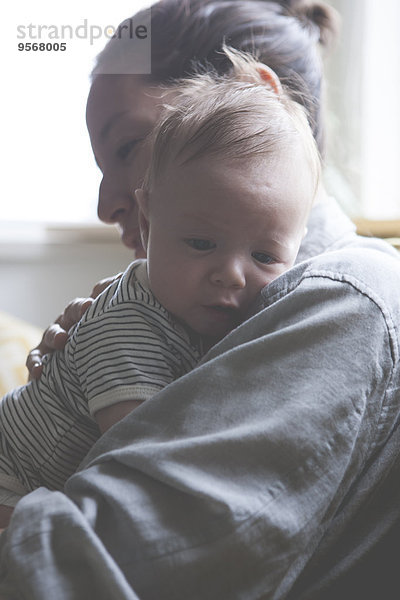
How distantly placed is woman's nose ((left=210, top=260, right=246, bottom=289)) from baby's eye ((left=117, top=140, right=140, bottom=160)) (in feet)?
1.10

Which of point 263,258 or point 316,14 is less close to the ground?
point 316,14

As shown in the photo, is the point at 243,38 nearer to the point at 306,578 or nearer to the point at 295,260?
the point at 295,260

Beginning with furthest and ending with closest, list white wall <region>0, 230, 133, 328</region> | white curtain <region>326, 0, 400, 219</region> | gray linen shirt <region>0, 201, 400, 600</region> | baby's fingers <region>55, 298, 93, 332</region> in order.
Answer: white wall <region>0, 230, 133, 328</region> → white curtain <region>326, 0, 400, 219</region> → baby's fingers <region>55, 298, 93, 332</region> → gray linen shirt <region>0, 201, 400, 600</region>

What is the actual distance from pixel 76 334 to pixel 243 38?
18.4 inches

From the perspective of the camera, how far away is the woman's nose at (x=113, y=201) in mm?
1001

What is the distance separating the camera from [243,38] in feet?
3.13

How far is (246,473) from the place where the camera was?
51 cm

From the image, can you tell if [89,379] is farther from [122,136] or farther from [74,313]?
[122,136]

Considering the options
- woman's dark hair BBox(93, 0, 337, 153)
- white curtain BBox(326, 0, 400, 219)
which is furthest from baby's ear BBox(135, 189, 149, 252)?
white curtain BBox(326, 0, 400, 219)

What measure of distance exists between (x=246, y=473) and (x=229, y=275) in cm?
24

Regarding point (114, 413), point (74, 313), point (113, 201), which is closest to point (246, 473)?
point (114, 413)

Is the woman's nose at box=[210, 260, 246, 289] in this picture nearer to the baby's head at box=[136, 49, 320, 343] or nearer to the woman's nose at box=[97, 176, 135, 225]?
the baby's head at box=[136, 49, 320, 343]

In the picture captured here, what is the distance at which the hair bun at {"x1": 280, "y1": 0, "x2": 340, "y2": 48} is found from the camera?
1.06 m

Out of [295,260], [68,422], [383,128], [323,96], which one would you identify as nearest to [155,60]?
[323,96]
